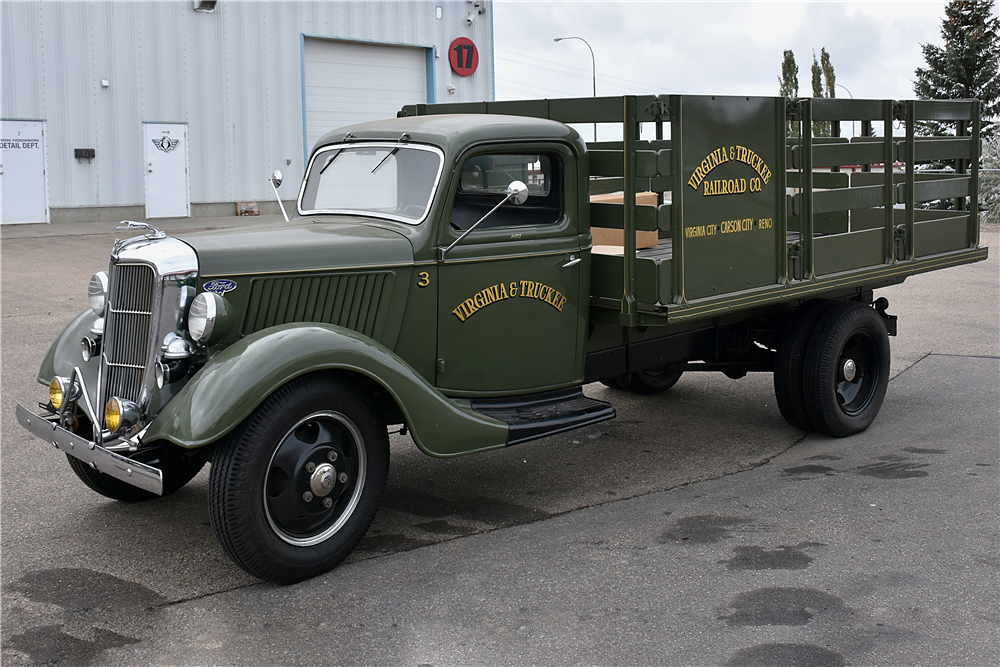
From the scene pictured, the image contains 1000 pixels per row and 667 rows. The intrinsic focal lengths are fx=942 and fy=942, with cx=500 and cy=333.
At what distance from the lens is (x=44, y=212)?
1891 cm

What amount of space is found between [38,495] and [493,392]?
2474 mm

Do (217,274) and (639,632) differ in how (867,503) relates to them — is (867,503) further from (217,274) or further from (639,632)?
(217,274)

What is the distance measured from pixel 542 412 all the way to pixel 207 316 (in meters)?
1.85

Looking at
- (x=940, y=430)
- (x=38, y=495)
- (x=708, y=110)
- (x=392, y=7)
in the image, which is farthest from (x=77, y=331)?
(x=392, y=7)

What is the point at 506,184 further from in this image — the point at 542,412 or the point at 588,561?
the point at 588,561

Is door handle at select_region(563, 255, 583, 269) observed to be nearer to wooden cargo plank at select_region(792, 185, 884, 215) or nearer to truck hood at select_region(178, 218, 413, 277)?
truck hood at select_region(178, 218, 413, 277)

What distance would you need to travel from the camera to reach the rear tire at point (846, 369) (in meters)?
5.93

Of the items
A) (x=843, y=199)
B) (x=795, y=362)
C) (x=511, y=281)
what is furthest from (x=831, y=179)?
(x=511, y=281)

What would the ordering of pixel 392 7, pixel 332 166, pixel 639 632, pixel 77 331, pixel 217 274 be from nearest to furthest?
pixel 639 632 < pixel 217 274 < pixel 77 331 < pixel 332 166 < pixel 392 7

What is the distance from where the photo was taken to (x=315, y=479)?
398cm

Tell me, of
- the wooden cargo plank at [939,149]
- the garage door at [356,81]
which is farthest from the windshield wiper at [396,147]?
the garage door at [356,81]

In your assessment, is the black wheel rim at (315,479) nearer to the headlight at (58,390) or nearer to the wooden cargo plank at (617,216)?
the headlight at (58,390)

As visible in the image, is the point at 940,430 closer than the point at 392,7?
Yes

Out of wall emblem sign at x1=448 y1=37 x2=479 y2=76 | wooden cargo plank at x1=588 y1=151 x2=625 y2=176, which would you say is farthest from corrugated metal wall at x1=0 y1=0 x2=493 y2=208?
wooden cargo plank at x1=588 y1=151 x2=625 y2=176
